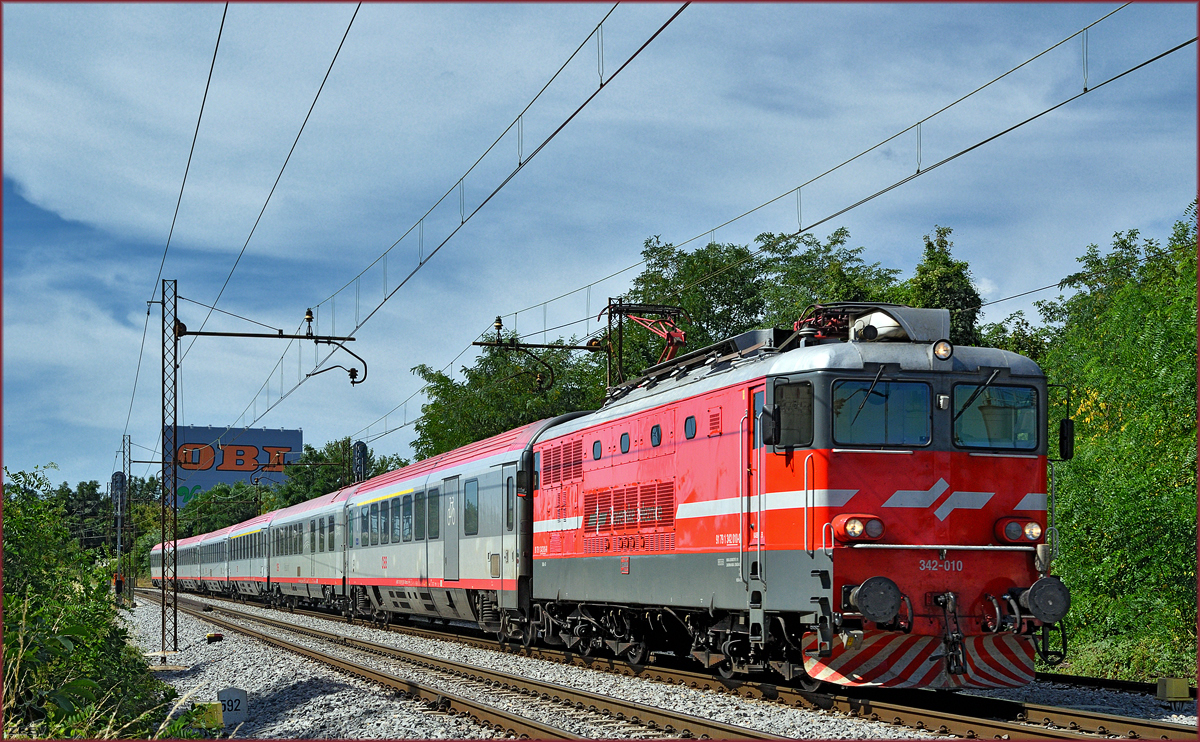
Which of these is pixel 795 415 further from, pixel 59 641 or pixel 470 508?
pixel 470 508

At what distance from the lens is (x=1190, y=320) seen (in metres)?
19.1

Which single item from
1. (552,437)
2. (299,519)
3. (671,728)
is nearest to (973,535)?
(671,728)

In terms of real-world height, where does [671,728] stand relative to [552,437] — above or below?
below

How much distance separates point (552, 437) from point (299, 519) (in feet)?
79.6

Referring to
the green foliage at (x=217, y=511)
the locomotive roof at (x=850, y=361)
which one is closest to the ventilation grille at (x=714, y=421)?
the locomotive roof at (x=850, y=361)

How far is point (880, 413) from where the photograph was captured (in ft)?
40.4

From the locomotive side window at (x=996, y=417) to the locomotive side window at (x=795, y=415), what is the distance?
170 cm

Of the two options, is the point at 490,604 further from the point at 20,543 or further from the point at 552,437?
the point at 20,543

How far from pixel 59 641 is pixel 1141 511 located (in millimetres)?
16332

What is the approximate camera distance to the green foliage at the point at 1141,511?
18.4 m

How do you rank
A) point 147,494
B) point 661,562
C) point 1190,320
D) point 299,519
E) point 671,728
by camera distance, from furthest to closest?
point 147,494 < point 299,519 < point 1190,320 < point 661,562 < point 671,728

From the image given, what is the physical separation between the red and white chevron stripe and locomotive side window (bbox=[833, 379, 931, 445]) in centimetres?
210

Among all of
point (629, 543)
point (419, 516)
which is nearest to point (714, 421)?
point (629, 543)

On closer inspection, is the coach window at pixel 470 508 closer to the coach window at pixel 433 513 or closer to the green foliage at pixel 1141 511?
the coach window at pixel 433 513
